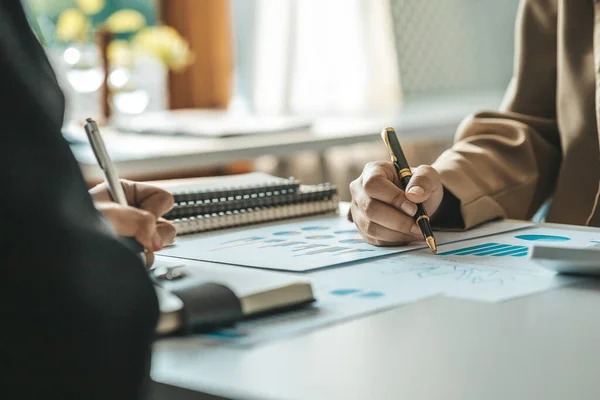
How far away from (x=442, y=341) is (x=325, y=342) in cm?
9

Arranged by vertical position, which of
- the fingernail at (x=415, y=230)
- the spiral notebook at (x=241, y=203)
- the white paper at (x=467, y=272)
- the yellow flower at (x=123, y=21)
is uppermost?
the yellow flower at (x=123, y=21)

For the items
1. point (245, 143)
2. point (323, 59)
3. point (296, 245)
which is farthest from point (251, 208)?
point (323, 59)

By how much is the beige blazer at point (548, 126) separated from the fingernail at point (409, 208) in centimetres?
29

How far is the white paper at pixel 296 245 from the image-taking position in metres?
1.00

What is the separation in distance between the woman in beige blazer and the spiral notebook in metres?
0.17

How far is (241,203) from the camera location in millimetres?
1282

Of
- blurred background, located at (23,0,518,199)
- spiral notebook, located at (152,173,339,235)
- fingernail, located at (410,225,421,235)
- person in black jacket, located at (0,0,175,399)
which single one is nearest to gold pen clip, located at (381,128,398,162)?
fingernail, located at (410,225,421,235)

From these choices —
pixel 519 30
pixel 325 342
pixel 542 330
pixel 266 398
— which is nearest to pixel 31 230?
pixel 266 398

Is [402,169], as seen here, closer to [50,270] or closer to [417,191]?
[417,191]

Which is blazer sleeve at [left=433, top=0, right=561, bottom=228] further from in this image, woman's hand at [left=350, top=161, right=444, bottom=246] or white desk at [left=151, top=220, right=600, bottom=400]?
white desk at [left=151, top=220, right=600, bottom=400]

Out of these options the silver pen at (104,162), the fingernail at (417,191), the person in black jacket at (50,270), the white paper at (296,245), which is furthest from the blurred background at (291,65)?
the person in black jacket at (50,270)

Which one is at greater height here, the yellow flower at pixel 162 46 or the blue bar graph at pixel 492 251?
the yellow flower at pixel 162 46

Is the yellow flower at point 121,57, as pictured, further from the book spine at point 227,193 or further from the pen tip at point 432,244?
the pen tip at point 432,244

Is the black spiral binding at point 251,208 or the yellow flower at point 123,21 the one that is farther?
the yellow flower at point 123,21
